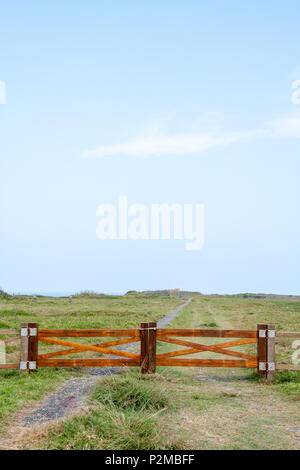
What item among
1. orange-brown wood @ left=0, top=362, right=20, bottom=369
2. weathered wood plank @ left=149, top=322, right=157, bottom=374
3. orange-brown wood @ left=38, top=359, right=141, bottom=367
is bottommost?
orange-brown wood @ left=0, top=362, right=20, bottom=369

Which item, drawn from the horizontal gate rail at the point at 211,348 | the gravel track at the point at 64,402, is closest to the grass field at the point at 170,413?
the gravel track at the point at 64,402

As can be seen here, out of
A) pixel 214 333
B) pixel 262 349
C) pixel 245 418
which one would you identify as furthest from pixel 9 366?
pixel 262 349

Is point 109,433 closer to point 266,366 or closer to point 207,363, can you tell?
point 207,363

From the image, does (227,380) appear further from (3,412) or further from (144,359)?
(3,412)

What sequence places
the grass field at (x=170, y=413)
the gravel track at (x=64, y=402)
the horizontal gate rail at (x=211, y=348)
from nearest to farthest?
the grass field at (x=170, y=413) < the gravel track at (x=64, y=402) < the horizontal gate rail at (x=211, y=348)

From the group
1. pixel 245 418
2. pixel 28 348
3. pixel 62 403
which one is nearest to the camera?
pixel 245 418

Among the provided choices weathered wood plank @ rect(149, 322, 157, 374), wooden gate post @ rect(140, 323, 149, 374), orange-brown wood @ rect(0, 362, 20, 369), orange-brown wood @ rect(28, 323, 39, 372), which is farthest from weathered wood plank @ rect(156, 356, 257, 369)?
orange-brown wood @ rect(0, 362, 20, 369)

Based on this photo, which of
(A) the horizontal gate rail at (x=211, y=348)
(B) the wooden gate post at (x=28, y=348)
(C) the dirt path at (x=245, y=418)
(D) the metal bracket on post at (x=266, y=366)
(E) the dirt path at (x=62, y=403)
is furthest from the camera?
(B) the wooden gate post at (x=28, y=348)

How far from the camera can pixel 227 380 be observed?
12.5m

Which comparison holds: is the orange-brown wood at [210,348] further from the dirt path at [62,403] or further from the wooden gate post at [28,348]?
the wooden gate post at [28,348]

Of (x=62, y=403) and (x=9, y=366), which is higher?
(x=9, y=366)

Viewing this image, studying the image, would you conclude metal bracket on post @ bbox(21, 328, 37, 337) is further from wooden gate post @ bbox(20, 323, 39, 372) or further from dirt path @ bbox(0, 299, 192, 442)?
dirt path @ bbox(0, 299, 192, 442)

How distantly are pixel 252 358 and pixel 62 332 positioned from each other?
16.9ft
